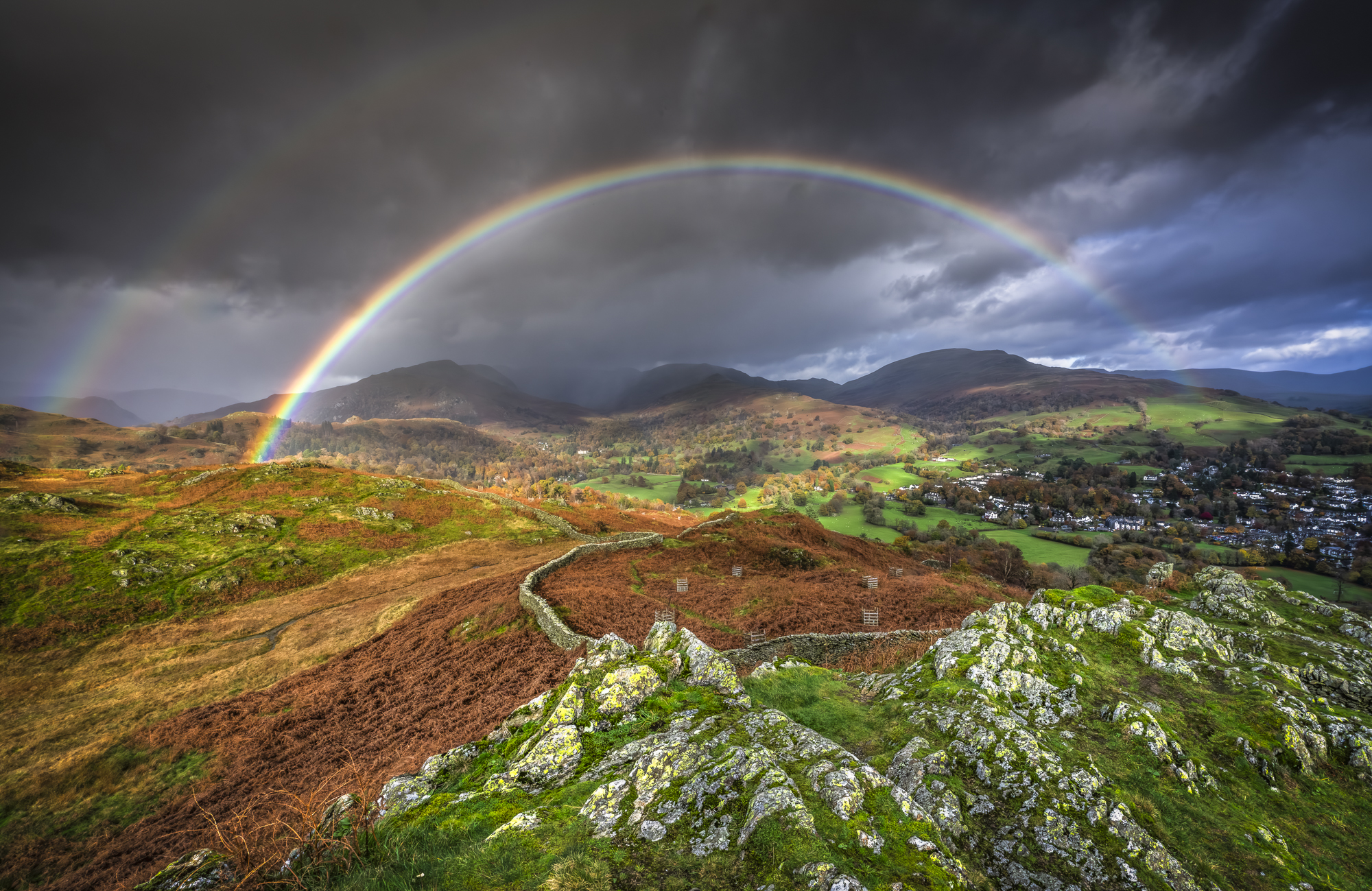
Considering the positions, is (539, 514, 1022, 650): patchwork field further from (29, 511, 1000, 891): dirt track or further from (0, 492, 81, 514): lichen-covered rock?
(0, 492, 81, 514): lichen-covered rock

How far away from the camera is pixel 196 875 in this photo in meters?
6.19

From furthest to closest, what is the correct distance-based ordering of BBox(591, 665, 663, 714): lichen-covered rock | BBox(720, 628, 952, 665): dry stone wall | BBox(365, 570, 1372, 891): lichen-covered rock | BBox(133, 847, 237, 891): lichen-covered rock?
1. BBox(720, 628, 952, 665): dry stone wall
2. BBox(591, 665, 663, 714): lichen-covered rock
3. BBox(133, 847, 237, 891): lichen-covered rock
4. BBox(365, 570, 1372, 891): lichen-covered rock

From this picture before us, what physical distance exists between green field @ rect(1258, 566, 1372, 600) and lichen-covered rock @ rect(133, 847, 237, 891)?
90.2m

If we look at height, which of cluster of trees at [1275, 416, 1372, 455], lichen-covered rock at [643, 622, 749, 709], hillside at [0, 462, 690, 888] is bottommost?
cluster of trees at [1275, 416, 1372, 455]

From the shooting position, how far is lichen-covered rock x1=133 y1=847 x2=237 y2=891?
19.6ft

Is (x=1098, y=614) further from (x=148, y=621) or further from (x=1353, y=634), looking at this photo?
(x=148, y=621)

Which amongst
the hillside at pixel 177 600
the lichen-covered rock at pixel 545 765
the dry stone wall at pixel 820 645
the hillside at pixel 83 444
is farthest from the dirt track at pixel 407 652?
the hillside at pixel 83 444

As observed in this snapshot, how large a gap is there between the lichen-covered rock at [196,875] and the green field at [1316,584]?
90.2 metres

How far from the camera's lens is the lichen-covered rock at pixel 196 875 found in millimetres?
5977

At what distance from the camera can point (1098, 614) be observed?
12305 millimetres

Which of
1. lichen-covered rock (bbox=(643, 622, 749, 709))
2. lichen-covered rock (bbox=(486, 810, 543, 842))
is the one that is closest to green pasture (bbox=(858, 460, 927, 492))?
lichen-covered rock (bbox=(643, 622, 749, 709))

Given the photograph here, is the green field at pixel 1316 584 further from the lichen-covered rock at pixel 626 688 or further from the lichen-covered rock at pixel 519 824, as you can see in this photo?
the lichen-covered rock at pixel 519 824

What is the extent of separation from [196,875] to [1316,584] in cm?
10592

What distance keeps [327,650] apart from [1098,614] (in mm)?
35374
